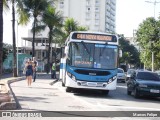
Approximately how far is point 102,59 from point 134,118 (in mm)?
8451

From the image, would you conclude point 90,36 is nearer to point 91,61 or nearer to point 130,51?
point 91,61

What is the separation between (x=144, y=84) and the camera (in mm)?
21172

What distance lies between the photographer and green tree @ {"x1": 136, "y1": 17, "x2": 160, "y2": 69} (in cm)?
6116

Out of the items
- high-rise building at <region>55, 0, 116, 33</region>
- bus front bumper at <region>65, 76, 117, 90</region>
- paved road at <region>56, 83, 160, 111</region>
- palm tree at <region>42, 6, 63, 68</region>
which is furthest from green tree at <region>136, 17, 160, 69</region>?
high-rise building at <region>55, 0, 116, 33</region>

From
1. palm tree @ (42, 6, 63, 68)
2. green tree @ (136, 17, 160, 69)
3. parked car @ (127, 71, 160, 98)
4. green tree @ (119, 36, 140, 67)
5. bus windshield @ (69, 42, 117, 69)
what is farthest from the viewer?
green tree @ (119, 36, 140, 67)

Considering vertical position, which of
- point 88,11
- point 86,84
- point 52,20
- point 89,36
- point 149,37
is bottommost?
point 86,84

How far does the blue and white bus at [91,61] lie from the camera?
2106cm

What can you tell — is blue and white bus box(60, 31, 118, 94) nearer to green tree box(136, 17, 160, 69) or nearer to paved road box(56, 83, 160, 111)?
paved road box(56, 83, 160, 111)

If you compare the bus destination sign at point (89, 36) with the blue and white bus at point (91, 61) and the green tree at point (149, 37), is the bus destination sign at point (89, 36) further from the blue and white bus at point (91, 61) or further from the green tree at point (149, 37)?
the green tree at point (149, 37)

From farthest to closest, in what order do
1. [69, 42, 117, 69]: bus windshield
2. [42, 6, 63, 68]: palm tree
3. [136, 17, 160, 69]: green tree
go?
[136, 17, 160, 69]: green tree → [42, 6, 63, 68]: palm tree → [69, 42, 117, 69]: bus windshield

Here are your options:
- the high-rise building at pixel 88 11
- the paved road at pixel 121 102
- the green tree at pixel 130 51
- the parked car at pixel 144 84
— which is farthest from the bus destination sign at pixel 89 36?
the high-rise building at pixel 88 11

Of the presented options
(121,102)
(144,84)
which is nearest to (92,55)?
(144,84)

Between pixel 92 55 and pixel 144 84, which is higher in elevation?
pixel 92 55

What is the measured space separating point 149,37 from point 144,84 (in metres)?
42.2
